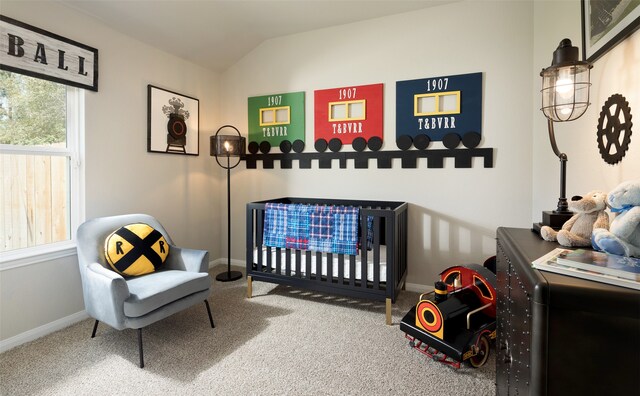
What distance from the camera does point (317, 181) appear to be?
3.33m

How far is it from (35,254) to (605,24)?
340 cm

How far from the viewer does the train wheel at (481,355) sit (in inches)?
70.4

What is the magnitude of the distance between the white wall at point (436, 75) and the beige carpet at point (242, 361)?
3.07 feet

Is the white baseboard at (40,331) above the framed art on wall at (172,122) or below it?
below

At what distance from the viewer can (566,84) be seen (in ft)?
3.90

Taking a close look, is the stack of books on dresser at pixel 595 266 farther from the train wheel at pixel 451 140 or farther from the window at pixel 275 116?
the window at pixel 275 116

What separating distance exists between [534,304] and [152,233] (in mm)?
2416

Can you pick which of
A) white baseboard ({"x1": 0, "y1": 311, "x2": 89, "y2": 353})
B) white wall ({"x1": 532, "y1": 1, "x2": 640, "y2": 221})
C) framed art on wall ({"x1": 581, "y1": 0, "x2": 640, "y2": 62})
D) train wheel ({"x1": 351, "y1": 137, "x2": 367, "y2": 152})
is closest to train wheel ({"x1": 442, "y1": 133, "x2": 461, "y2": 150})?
white wall ({"x1": 532, "y1": 1, "x2": 640, "y2": 221})

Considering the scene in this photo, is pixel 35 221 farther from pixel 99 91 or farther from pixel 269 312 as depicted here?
pixel 269 312

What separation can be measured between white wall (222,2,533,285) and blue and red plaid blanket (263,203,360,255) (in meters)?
0.74

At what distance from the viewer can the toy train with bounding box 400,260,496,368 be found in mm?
1757

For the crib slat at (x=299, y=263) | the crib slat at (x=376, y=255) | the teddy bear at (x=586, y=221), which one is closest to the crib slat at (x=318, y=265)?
the crib slat at (x=299, y=263)

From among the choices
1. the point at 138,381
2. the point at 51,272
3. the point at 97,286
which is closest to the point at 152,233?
the point at 97,286

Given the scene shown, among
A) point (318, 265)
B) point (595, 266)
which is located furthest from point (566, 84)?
point (318, 265)
